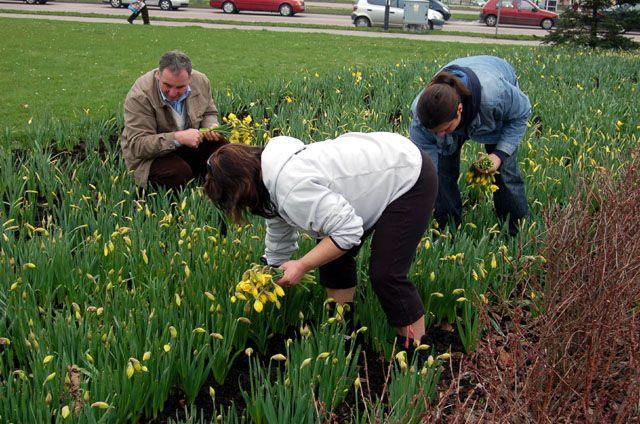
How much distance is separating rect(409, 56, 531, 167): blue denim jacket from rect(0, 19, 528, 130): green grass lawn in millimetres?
3431

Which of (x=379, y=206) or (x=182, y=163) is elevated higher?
(x=379, y=206)

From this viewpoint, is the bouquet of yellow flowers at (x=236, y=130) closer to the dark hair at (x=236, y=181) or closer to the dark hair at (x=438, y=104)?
the dark hair at (x=438, y=104)

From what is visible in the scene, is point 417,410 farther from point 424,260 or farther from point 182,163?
point 182,163

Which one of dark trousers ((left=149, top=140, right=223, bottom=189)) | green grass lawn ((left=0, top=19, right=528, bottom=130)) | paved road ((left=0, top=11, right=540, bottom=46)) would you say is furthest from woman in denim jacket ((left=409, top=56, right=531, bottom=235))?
paved road ((left=0, top=11, right=540, bottom=46))

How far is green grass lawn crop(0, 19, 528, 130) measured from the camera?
8.25 metres

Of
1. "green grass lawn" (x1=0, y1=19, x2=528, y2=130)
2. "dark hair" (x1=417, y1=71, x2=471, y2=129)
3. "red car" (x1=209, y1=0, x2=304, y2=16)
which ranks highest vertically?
"red car" (x1=209, y1=0, x2=304, y2=16)

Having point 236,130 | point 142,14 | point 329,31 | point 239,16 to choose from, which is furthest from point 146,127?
point 239,16

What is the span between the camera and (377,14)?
21.1 meters

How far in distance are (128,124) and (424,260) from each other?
2378mm

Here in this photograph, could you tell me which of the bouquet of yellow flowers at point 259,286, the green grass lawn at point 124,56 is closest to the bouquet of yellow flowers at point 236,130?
the bouquet of yellow flowers at point 259,286

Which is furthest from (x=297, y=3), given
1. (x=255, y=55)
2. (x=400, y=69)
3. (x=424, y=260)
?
(x=424, y=260)

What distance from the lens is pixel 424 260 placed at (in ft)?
10.6

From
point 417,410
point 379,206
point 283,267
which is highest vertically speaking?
point 379,206

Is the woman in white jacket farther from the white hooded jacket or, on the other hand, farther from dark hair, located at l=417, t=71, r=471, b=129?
dark hair, located at l=417, t=71, r=471, b=129
